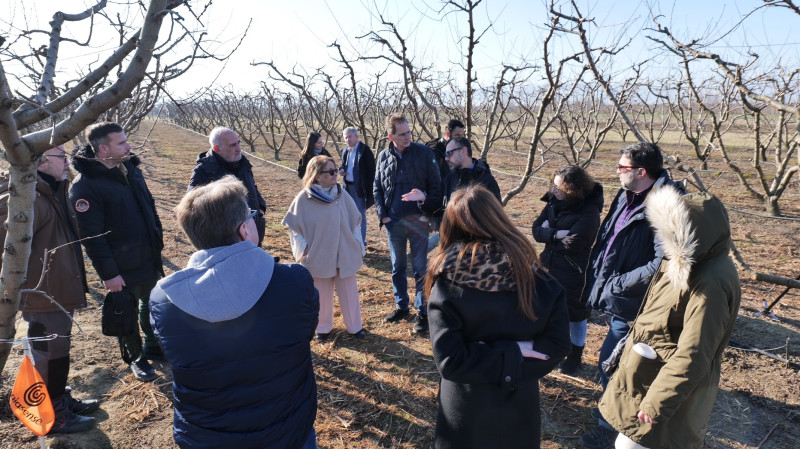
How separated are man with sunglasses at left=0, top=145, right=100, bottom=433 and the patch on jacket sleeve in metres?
0.09

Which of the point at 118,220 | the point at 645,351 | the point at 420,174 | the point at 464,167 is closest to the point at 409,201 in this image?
the point at 420,174

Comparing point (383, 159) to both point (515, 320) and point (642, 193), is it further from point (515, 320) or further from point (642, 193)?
point (515, 320)

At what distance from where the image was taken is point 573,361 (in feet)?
10.4

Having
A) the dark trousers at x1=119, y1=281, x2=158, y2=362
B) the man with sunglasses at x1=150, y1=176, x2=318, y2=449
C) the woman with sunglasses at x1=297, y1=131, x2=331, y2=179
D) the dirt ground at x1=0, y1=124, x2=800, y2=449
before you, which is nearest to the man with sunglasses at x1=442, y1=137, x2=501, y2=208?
the dirt ground at x1=0, y1=124, x2=800, y2=449

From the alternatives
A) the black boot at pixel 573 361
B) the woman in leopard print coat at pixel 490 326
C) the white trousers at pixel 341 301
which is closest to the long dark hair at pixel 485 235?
the woman in leopard print coat at pixel 490 326

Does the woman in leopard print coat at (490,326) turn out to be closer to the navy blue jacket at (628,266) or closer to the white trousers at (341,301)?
the navy blue jacket at (628,266)

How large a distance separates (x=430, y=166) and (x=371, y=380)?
1.85 metres

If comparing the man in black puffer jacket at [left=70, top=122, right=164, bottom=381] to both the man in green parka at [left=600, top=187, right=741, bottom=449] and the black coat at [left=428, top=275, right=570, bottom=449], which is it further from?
the man in green parka at [left=600, top=187, right=741, bottom=449]

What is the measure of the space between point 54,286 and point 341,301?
6.27ft

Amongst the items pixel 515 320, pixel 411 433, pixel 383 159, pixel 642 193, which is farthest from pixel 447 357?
pixel 383 159

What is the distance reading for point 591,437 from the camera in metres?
2.47

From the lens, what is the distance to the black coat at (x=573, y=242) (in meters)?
2.89

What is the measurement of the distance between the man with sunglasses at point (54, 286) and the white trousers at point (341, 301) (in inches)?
63.1

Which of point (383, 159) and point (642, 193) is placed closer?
point (642, 193)
